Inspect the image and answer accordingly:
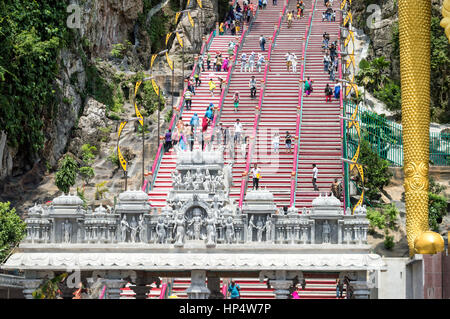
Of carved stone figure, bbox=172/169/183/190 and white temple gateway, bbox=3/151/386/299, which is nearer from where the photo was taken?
white temple gateway, bbox=3/151/386/299

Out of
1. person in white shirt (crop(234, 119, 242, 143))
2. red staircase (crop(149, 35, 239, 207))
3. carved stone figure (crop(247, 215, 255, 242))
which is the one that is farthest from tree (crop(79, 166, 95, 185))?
carved stone figure (crop(247, 215, 255, 242))

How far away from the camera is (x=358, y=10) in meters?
62.4

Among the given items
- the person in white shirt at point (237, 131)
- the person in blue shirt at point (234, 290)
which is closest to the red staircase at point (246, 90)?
the person in white shirt at point (237, 131)

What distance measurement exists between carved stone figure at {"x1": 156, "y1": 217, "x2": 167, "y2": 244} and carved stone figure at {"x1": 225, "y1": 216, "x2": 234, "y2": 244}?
196 centimetres

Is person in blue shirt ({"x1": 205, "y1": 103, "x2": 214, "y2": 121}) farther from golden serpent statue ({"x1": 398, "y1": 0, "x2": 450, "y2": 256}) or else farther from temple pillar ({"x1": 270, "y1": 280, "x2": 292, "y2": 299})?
temple pillar ({"x1": 270, "y1": 280, "x2": 292, "y2": 299})

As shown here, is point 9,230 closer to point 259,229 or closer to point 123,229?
point 123,229

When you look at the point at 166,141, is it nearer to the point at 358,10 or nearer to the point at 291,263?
the point at 291,263

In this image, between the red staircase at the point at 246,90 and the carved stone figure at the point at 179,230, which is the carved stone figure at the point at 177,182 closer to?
the carved stone figure at the point at 179,230

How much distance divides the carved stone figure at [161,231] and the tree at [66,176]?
1299 centimetres

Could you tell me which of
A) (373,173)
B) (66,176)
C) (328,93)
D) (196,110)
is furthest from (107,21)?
(373,173)

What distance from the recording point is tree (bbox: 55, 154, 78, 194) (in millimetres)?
43125

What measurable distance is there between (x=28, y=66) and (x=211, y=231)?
16863mm

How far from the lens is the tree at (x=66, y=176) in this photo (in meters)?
43.1

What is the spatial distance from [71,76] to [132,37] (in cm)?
907
